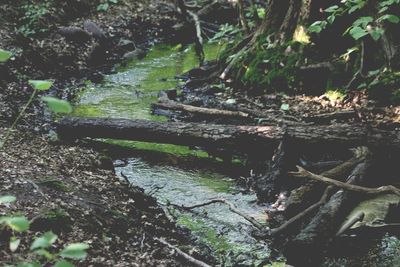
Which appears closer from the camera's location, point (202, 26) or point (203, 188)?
point (203, 188)

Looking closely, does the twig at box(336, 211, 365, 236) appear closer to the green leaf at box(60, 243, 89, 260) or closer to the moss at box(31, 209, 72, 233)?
the moss at box(31, 209, 72, 233)

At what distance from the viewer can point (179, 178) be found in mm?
6457

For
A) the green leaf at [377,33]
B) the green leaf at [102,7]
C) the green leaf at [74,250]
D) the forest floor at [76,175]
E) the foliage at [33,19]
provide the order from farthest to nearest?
1. the green leaf at [102,7]
2. the foliage at [33,19]
3. the green leaf at [377,33]
4. the forest floor at [76,175]
5. the green leaf at [74,250]

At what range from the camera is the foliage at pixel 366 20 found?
23.0 ft

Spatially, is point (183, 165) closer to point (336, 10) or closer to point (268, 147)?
point (268, 147)

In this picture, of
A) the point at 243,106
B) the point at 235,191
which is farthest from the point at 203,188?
the point at 243,106

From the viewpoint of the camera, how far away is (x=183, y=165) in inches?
269

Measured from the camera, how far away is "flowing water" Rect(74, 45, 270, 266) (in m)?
4.98

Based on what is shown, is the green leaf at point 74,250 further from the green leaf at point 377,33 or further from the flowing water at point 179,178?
the green leaf at point 377,33

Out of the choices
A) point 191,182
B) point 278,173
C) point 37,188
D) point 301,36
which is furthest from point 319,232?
point 301,36

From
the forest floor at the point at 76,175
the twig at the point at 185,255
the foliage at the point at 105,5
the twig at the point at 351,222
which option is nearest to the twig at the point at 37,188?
the forest floor at the point at 76,175

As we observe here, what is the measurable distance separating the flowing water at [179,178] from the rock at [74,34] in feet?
5.56

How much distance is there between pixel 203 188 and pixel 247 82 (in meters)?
3.42

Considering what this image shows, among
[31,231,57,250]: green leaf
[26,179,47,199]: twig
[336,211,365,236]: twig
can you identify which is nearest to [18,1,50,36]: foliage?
[26,179,47,199]: twig
